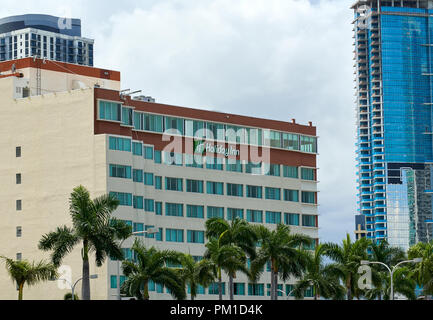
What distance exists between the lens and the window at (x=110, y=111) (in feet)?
422

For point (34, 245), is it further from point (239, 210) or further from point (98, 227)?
point (98, 227)

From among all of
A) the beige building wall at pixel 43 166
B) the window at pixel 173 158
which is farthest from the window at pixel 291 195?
the beige building wall at pixel 43 166

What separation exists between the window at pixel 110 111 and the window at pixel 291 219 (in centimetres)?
3516

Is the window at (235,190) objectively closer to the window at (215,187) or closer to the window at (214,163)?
the window at (215,187)

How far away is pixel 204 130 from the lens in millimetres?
143750

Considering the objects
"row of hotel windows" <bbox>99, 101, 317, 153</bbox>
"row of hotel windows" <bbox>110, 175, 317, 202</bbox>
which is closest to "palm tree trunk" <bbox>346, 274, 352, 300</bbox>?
"row of hotel windows" <bbox>110, 175, 317, 202</bbox>

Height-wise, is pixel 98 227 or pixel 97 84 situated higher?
pixel 97 84

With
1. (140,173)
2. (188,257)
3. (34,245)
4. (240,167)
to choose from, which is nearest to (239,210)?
(240,167)

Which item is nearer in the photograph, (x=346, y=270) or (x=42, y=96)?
(x=346, y=270)

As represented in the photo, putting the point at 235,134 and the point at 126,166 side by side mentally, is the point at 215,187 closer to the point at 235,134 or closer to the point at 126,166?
the point at 235,134

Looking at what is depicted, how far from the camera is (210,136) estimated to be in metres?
144

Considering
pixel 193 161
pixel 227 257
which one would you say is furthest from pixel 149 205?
pixel 227 257

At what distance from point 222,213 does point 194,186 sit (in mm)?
6262

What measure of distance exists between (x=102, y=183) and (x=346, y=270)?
34553mm
